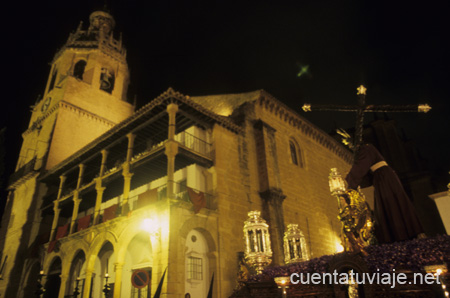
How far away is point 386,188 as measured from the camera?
5.21 m

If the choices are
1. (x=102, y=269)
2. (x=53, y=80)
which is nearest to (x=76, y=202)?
(x=102, y=269)

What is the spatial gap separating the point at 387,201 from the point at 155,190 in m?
10.2

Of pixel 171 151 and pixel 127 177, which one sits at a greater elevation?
pixel 171 151

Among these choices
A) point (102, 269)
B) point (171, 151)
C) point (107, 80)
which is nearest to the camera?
point (171, 151)

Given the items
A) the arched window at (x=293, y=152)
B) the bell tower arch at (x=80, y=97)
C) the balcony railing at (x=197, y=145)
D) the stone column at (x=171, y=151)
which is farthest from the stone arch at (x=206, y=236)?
the bell tower arch at (x=80, y=97)

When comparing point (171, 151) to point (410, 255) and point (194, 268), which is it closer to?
point (194, 268)

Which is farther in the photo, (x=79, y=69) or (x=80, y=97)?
(x=79, y=69)

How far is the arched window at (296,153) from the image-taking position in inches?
797

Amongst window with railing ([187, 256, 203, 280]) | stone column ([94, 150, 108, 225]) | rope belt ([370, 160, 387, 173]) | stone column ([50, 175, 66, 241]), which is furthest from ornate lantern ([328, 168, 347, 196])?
stone column ([50, 175, 66, 241])

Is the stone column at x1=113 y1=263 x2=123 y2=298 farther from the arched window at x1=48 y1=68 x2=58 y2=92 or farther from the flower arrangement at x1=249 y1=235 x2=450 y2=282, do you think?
the arched window at x1=48 y1=68 x2=58 y2=92

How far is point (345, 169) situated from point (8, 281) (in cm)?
2613

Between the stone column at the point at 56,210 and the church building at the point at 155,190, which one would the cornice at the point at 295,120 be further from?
the stone column at the point at 56,210

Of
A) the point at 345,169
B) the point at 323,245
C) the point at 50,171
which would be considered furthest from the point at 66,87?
the point at 345,169

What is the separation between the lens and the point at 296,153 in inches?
814
